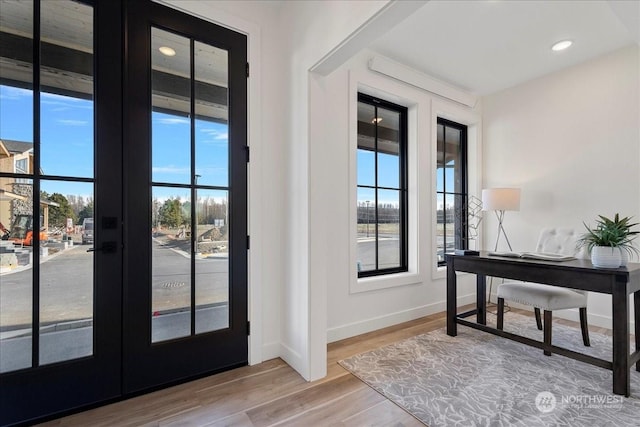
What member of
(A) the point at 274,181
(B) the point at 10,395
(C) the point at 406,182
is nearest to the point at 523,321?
(C) the point at 406,182

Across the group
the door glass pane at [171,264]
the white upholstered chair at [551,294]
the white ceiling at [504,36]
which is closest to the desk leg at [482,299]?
the white upholstered chair at [551,294]

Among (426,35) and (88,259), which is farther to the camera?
(426,35)

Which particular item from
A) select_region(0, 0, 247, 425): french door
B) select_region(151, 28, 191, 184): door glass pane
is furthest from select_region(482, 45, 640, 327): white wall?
select_region(151, 28, 191, 184): door glass pane

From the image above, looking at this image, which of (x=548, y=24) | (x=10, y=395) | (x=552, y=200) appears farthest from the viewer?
(x=552, y=200)

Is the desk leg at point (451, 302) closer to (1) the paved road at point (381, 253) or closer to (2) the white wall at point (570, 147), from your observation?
(1) the paved road at point (381, 253)

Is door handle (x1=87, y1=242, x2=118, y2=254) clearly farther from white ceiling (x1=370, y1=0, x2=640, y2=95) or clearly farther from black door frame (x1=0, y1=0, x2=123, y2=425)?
white ceiling (x1=370, y1=0, x2=640, y2=95)

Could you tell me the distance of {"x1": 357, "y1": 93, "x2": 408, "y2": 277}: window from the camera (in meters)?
3.24

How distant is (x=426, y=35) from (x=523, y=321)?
10.2 feet

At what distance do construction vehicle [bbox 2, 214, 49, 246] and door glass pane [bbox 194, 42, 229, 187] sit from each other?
0.94 metres

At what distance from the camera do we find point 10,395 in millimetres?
1599

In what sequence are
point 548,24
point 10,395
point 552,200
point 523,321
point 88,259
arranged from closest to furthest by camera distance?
point 10,395
point 88,259
point 548,24
point 523,321
point 552,200

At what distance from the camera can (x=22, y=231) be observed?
1649 millimetres

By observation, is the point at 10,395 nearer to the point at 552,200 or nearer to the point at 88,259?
the point at 88,259

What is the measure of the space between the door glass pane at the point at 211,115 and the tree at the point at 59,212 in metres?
0.76
